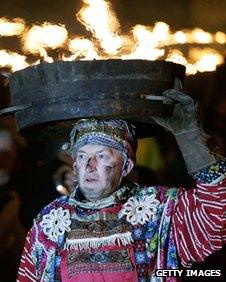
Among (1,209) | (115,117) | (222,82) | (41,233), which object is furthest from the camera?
(222,82)

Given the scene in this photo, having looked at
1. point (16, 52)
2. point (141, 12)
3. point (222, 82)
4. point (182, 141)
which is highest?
point (222, 82)

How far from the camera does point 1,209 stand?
5758 millimetres

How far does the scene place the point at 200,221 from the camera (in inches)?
124

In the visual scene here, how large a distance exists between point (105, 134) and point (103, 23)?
79cm

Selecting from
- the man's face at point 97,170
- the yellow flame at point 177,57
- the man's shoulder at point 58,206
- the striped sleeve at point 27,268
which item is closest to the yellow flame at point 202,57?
the yellow flame at point 177,57

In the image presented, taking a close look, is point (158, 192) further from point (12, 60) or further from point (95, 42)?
point (12, 60)

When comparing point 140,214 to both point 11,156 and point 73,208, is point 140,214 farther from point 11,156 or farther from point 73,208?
point 11,156

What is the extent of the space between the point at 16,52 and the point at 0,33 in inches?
10.4

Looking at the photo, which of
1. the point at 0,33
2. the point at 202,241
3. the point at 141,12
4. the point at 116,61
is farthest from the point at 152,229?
the point at 141,12

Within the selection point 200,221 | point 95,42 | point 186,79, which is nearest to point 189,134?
point 200,221

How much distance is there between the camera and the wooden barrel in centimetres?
303

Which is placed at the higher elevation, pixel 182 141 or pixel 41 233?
pixel 182 141

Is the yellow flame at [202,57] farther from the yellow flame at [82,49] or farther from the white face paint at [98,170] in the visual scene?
the white face paint at [98,170]

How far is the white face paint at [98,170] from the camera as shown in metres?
3.36
